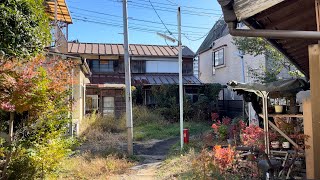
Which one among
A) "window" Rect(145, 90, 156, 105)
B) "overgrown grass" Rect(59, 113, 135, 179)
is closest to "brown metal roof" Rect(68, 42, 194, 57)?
"window" Rect(145, 90, 156, 105)

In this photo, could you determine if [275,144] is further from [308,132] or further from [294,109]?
[308,132]

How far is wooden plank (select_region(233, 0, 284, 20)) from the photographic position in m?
2.77

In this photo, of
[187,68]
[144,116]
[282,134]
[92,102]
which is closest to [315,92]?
[282,134]

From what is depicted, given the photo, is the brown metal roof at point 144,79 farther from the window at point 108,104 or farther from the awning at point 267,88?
the awning at point 267,88

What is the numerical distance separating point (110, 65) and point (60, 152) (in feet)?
59.9

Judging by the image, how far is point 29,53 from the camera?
510 cm

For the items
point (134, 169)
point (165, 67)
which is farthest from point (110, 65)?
point (134, 169)

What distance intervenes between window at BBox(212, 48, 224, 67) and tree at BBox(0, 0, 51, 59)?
18178 mm

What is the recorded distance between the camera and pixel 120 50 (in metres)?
24.1

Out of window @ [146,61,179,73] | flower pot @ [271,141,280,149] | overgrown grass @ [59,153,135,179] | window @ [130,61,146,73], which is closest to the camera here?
overgrown grass @ [59,153,135,179]

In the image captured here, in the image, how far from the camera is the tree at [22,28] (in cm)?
446

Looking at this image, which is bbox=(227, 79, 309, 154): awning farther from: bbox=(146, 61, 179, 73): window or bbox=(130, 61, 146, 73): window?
bbox=(146, 61, 179, 73): window

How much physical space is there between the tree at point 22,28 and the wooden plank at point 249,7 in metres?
3.66

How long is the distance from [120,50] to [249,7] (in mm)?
21900
